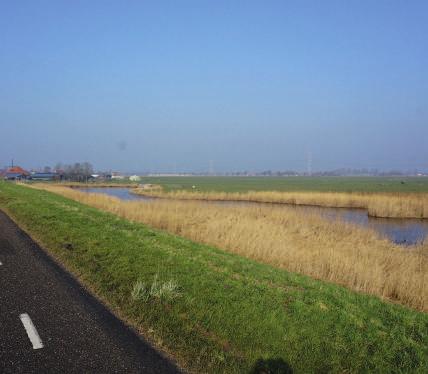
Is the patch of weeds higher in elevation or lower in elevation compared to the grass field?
higher

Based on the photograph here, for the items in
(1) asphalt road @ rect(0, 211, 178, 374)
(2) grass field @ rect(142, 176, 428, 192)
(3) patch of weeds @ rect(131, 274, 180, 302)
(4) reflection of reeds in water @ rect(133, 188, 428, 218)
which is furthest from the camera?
(2) grass field @ rect(142, 176, 428, 192)

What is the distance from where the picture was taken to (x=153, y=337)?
5598 millimetres

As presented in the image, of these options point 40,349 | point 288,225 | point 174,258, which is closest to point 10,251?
point 174,258

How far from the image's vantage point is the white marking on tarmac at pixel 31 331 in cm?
519

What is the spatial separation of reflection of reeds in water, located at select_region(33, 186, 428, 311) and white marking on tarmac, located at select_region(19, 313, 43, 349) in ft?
29.8

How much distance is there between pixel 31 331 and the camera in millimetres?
5578

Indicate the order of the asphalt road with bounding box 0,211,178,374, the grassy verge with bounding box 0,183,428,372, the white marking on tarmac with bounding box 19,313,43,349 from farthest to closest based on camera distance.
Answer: the white marking on tarmac with bounding box 19,313,43,349 → the grassy verge with bounding box 0,183,428,372 → the asphalt road with bounding box 0,211,178,374

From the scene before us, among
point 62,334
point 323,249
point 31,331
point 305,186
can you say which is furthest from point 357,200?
point 305,186

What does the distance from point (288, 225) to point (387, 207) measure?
17.6m

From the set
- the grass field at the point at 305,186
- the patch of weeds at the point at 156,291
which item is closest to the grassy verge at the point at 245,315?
the patch of weeds at the point at 156,291

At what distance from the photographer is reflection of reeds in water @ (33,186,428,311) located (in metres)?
11.4

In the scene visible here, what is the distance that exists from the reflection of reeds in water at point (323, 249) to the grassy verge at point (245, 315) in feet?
10.5

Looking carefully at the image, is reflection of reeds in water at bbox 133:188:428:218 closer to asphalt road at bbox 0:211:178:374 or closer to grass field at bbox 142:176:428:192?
grass field at bbox 142:176:428:192

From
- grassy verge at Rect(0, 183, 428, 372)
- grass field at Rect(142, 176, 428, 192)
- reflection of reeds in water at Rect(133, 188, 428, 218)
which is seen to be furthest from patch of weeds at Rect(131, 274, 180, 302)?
grass field at Rect(142, 176, 428, 192)
